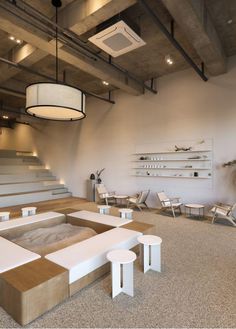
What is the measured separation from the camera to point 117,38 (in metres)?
3.64

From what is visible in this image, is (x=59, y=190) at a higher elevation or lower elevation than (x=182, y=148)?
lower

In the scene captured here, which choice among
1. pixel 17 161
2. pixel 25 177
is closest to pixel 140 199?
pixel 25 177

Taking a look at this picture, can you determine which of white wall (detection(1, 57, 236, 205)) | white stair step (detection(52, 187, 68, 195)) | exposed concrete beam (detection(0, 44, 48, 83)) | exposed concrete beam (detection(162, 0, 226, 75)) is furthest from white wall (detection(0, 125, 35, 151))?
exposed concrete beam (detection(162, 0, 226, 75))

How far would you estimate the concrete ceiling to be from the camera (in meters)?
3.25

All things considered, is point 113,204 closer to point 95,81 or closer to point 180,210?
point 180,210

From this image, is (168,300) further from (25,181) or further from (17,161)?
(17,161)

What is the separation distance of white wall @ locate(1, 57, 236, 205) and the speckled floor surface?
2863 mm

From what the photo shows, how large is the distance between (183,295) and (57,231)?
2363mm

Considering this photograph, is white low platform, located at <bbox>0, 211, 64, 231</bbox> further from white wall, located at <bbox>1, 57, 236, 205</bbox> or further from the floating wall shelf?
white wall, located at <bbox>1, 57, 236, 205</bbox>

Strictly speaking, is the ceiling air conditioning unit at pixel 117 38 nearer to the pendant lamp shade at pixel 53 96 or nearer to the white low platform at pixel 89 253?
the pendant lamp shade at pixel 53 96

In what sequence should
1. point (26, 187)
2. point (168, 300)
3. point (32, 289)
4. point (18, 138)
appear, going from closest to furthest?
point (32, 289) → point (168, 300) → point (26, 187) → point (18, 138)

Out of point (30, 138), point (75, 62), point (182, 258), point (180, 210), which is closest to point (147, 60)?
point (75, 62)

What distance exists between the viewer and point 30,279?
6.47 ft

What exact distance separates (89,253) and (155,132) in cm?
502
